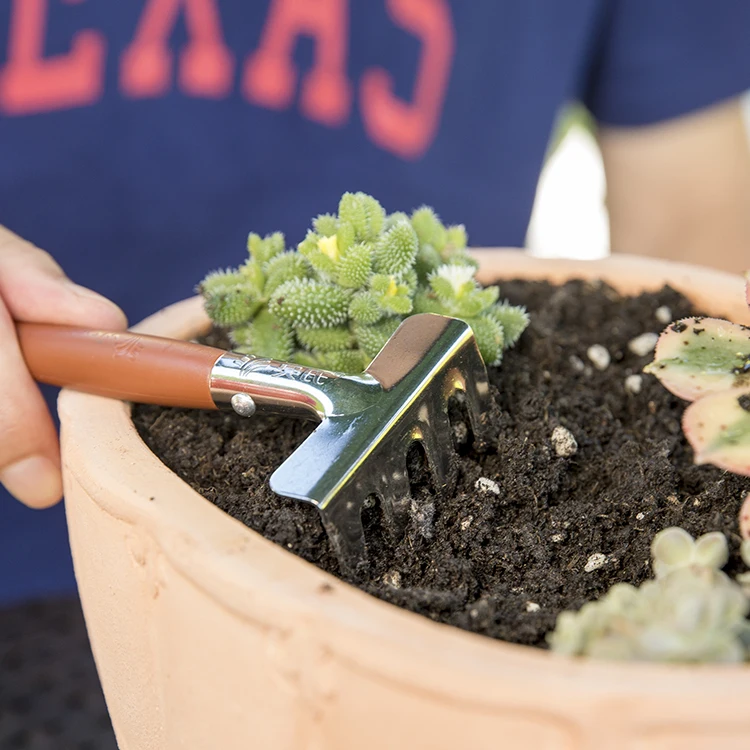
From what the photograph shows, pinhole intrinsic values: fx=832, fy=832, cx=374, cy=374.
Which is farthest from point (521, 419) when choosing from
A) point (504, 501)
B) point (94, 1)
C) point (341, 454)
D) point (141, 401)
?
point (94, 1)

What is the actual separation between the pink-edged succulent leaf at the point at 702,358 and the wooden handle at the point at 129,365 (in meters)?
0.36

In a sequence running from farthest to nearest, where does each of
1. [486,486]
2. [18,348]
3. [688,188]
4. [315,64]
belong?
[688,188] < [315,64] < [18,348] < [486,486]

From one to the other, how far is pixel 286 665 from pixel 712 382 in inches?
13.7

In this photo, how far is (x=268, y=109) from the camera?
141 cm

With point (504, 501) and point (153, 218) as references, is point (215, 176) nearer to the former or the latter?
point (153, 218)

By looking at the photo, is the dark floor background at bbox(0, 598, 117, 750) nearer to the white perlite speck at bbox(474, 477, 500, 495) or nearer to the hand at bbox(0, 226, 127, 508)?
the hand at bbox(0, 226, 127, 508)

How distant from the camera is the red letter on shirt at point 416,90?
4.68ft

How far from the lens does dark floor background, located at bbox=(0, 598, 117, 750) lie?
4.06 ft

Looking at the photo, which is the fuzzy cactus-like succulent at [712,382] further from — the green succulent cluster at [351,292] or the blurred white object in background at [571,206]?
the blurred white object in background at [571,206]

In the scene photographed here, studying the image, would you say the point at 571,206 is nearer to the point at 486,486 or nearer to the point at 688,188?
the point at 688,188

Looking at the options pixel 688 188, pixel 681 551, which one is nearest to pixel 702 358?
pixel 681 551

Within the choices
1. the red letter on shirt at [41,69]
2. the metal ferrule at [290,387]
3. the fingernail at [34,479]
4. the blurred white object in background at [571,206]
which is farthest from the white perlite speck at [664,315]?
the blurred white object in background at [571,206]

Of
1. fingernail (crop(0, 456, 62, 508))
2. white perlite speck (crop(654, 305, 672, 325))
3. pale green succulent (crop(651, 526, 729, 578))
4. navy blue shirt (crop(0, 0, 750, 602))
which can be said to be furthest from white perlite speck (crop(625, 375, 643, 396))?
navy blue shirt (crop(0, 0, 750, 602))

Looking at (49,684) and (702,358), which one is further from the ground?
(702,358)
